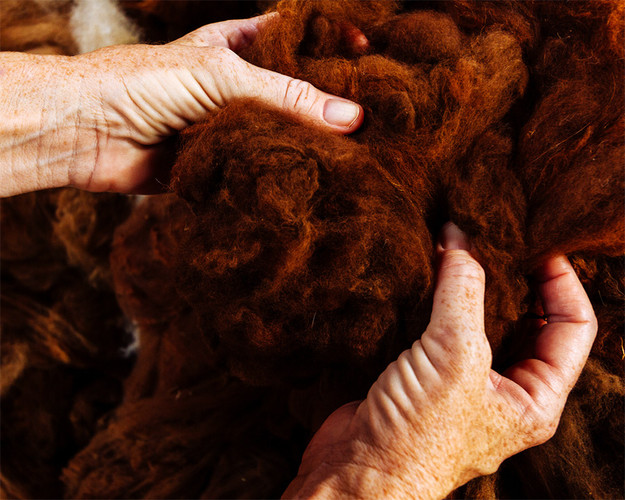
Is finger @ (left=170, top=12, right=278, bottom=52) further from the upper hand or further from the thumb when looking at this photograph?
the thumb

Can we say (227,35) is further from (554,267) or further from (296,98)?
(554,267)

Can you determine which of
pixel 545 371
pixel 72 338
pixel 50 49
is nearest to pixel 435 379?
pixel 545 371

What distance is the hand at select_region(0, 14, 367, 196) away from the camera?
1.13 m

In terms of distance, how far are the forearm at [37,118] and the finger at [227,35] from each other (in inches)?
14.4

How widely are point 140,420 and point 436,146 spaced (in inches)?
53.4

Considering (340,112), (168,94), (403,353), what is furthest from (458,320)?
(168,94)

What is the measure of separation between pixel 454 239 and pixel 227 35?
94cm

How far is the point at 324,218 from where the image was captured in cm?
103

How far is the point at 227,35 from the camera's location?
57.2 inches

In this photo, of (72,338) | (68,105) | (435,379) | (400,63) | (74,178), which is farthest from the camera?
(72,338)

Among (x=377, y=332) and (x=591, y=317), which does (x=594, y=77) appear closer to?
(x=591, y=317)

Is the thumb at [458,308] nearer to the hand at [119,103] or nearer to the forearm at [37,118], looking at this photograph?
the hand at [119,103]

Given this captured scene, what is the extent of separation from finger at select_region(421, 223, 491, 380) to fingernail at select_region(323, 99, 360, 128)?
39 cm

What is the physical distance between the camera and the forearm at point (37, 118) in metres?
1.22
